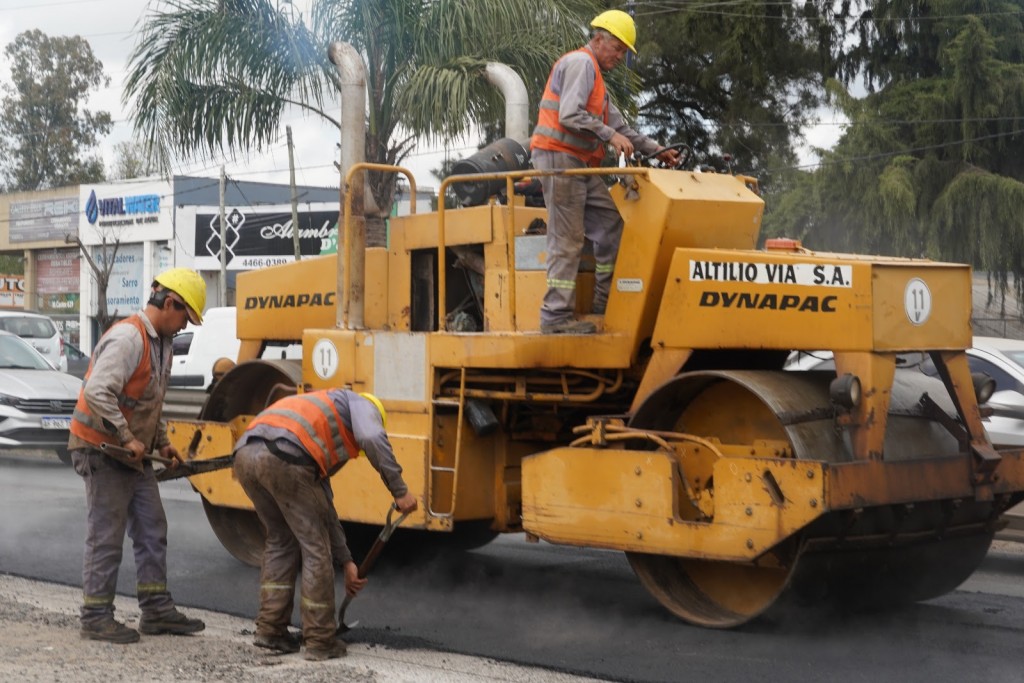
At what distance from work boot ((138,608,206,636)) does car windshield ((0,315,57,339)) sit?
20.1 m

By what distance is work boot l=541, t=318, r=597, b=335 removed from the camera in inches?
288

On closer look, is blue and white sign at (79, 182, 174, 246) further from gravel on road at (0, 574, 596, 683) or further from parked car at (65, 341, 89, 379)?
gravel on road at (0, 574, 596, 683)

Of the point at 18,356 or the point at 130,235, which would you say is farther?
the point at 130,235

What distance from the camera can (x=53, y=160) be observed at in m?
53.4

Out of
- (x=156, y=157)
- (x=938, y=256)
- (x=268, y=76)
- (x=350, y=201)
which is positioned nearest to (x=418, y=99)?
(x=268, y=76)

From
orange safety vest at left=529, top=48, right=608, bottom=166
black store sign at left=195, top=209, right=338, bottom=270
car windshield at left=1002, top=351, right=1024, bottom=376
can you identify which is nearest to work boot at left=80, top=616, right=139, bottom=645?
orange safety vest at left=529, top=48, right=608, bottom=166

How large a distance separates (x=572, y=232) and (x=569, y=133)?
564 millimetres

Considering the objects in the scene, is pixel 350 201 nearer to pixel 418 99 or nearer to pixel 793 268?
pixel 793 268

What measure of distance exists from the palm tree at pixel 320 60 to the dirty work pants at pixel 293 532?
737 cm

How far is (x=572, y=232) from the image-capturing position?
Answer: 7.30m

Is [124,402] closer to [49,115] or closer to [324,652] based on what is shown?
[324,652]

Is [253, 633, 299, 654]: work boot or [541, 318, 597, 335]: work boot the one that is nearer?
[253, 633, 299, 654]: work boot

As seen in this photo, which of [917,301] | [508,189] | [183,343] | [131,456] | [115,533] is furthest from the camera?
[183,343]

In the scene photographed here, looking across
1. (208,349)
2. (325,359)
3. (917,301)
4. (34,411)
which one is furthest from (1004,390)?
(208,349)
